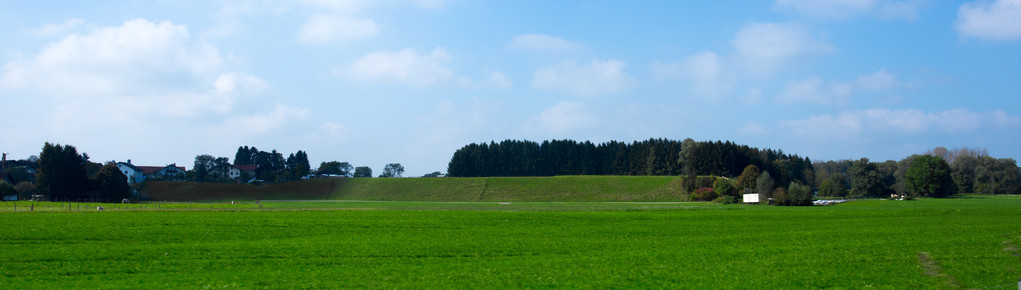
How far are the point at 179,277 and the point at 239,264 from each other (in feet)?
12.3

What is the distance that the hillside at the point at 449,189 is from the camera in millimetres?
129888

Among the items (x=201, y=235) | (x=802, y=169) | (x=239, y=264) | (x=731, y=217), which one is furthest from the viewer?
(x=802, y=169)

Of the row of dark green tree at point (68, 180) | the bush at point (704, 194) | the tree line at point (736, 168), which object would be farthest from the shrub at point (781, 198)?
the row of dark green tree at point (68, 180)

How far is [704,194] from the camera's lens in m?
114

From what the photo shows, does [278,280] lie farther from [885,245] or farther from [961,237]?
[961,237]

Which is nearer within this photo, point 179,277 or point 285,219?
point 179,277

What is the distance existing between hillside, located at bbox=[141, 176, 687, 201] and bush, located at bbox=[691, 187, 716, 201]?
4458mm

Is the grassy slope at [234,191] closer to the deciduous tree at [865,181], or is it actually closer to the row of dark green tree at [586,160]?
the row of dark green tree at [586,160]

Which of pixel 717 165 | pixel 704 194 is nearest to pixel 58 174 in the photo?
pixel 704 194

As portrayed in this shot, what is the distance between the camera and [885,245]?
29688 mm


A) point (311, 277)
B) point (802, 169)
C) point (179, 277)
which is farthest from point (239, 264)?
point (802, 169)

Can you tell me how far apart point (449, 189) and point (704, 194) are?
56311 millimetres

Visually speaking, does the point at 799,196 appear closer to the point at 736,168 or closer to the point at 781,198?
the point at 781,198

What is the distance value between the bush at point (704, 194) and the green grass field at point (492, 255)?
69035mm
